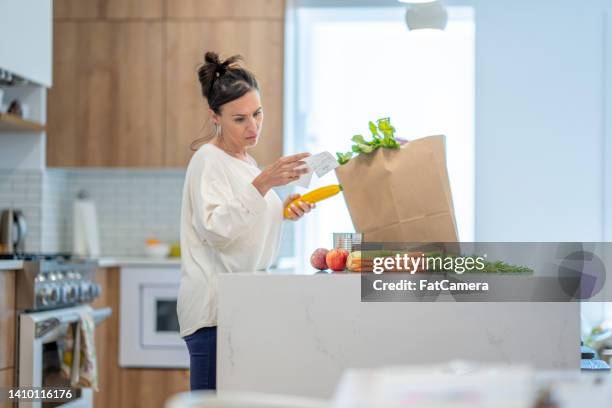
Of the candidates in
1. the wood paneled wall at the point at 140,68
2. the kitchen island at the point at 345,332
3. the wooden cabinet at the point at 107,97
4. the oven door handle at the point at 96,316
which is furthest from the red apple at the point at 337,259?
the wooden cabinet at the point at 107,97

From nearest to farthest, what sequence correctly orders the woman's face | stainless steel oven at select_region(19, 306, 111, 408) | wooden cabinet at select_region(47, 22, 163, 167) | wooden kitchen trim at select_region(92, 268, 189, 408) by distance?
the woman's face
stainless steel oven at select_region(19, 306, 111, 408)
wooden kitchen trim at select_region(92, 268, 189, 408)
wooden cabinet at select_region(47, 22, 163, 167)

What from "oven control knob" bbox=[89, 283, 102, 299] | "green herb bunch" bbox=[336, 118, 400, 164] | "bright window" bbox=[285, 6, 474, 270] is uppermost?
"bright window" bbox=[285, 6, 474, 270]

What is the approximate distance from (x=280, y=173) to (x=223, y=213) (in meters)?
0.18

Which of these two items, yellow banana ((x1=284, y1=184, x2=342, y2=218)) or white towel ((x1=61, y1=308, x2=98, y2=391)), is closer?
yellow banana ((x1=284, y1=184, x2=342, y2=218))

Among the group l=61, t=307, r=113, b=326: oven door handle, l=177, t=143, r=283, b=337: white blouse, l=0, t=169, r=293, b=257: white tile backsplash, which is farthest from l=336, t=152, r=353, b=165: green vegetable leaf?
l=0, t=169, r=293, b=257: white tile backsplash

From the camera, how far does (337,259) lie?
2.29 metres

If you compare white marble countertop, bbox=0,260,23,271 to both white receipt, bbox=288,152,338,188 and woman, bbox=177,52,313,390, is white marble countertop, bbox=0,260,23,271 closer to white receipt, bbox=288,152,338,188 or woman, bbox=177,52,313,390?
woman, bbox=177,52,313,390

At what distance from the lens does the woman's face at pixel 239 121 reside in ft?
8.27

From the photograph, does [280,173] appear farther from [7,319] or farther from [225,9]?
[225,9]

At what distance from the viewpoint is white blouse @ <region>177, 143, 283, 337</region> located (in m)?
2.33

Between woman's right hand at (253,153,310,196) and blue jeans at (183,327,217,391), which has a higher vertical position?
woman's right hand at (253,153,310,196)

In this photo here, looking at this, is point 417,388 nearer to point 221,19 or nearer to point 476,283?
point 476,283

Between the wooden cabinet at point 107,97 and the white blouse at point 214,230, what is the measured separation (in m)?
2.65

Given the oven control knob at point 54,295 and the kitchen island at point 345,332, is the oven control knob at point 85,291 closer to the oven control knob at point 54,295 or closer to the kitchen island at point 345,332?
the oven control knob at point 54,295
